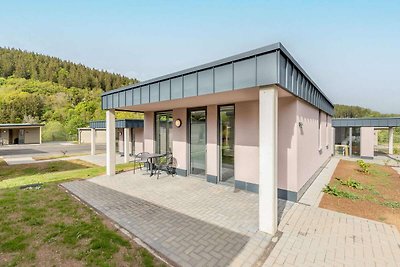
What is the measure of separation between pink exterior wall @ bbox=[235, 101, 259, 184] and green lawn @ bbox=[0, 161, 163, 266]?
4068 mm

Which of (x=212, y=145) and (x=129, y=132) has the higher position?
(x=129, y=132)

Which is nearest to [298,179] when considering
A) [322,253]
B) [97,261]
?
[322,253]

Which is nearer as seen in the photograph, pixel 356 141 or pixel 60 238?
pixel 60 238

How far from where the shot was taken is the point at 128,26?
401 inches

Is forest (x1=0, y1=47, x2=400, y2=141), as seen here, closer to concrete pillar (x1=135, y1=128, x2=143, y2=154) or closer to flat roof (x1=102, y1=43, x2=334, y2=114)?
concrete pillar (x1=135, y1=128, x2=143, y2=154)

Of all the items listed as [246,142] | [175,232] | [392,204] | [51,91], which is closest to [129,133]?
[246,142]

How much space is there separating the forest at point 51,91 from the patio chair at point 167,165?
1550 inches

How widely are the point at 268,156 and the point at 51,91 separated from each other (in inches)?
3089

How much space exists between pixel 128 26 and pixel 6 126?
112 ft

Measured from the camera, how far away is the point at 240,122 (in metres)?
6.60

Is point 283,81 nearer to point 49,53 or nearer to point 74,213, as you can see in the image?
point 74,213

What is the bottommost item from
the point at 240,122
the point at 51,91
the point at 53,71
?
the point at 240,122

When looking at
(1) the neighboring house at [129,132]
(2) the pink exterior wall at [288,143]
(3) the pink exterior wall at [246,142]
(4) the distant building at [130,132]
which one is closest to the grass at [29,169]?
(1) the neighboring house at [129,132]

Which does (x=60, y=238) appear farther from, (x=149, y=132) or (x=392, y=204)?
(x=392, y=204)
